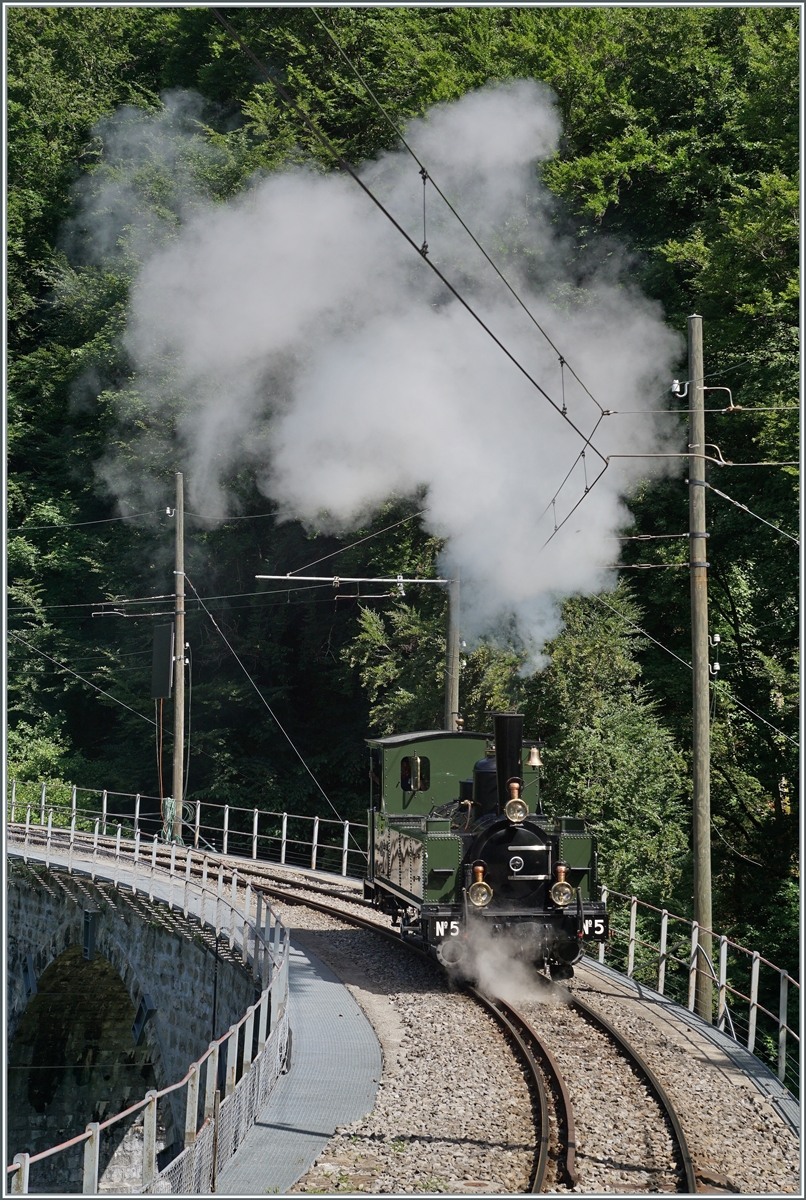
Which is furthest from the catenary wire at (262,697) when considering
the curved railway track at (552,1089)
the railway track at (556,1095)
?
the railway track at (556,1095)

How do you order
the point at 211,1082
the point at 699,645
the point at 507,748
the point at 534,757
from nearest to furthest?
the point at 211,1082 → the point at 507,748 → the point at 534,757 → the point at 699,645

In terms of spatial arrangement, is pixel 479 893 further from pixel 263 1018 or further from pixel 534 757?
pixel 263 1018

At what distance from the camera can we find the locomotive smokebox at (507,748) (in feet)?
38.1

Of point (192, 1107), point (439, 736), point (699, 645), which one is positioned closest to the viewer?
point (192, 1107)

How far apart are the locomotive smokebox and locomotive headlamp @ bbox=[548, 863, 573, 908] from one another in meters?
0.89

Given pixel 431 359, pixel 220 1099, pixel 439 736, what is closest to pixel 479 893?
pixel 439 736

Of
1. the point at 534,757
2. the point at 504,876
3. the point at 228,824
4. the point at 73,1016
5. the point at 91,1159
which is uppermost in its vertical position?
the point at 534,757

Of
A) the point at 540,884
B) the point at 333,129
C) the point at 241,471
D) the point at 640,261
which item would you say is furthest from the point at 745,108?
the point at 540,884

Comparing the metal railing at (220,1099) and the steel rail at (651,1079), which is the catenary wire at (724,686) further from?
the steel rail at (651,1079)

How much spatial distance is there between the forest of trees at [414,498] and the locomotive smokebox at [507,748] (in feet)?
19.3

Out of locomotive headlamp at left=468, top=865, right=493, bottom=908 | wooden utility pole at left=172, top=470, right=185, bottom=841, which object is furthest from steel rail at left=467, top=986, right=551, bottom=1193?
wooden utility pole at left=172, top=470, right=185, bottom=841

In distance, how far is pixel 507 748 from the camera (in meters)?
11.7

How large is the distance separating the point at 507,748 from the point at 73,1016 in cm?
1345

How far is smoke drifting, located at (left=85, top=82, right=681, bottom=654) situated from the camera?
20.7m
